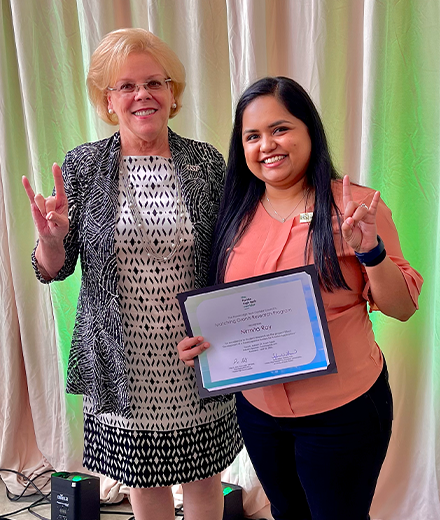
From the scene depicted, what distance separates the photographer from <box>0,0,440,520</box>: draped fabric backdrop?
2.11 m

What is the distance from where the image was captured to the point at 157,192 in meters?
1.64

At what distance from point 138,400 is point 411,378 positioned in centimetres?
112

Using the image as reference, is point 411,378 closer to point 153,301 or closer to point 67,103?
point 153,301

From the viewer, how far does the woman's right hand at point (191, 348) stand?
146 cm

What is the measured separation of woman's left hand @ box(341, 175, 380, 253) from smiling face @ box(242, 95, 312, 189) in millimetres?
198

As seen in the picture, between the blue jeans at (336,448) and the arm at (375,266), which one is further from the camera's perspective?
the blue jeans at (336,448)

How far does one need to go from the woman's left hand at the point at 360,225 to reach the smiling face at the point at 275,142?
0.20 metres

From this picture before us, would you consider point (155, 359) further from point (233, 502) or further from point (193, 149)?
point (233, 502)

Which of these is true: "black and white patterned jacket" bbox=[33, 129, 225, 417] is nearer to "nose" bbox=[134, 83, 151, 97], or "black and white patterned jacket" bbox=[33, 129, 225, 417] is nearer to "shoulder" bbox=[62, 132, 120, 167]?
"shoulder" bbox=[62, 132, 120, 167]

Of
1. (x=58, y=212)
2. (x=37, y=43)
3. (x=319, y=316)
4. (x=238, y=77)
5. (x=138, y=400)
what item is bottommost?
(x=138, y=400)

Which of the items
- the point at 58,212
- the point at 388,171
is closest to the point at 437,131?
the point at 388,171
